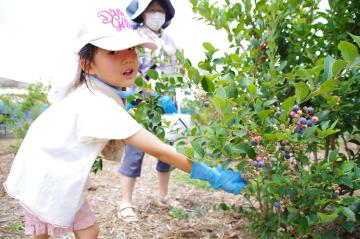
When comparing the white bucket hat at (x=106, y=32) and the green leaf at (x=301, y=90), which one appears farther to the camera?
the white bucket hat at (x=106, y=32)

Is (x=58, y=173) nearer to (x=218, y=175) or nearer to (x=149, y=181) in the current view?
(x=218, y=175)

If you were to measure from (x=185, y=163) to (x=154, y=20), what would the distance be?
1368 millimetres

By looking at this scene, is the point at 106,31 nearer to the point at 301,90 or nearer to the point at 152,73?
the point at 152,73

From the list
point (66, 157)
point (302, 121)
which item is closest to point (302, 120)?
point (302, 121)

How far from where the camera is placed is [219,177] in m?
1.34

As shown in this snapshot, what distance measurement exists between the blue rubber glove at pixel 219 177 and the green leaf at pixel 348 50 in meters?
0.59

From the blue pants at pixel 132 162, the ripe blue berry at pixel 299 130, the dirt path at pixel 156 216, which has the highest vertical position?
the ripe blue berry at pixel 299 130

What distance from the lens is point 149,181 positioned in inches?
145

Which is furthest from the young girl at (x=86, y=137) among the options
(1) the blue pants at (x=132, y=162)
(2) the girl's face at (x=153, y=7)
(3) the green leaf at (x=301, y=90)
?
(1) the blue pants at (x=132, y=162)

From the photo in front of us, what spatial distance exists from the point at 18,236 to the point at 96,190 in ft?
3.45

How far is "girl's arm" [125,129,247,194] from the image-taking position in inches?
51.7

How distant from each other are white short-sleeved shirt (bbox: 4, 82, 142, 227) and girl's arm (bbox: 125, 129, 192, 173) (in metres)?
0.04

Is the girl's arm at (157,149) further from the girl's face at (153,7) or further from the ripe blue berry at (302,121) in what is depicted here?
the girl's face at (153,7)

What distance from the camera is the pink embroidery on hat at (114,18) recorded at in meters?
1.43
